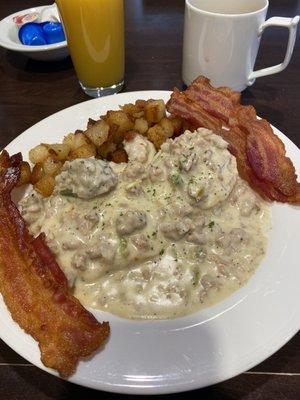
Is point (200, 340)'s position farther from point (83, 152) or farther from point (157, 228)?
point (83, 152)

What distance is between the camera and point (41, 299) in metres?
1.05

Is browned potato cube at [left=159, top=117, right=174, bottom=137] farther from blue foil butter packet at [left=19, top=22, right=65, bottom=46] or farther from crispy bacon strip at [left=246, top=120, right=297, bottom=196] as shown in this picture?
blue foil butter packet at [left=19, top=22, right=65, bottom=46]

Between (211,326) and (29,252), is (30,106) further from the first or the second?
(211,326)

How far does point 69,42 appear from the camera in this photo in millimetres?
1824

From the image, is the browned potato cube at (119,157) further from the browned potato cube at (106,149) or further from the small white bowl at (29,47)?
the small white bowl at (29,47)

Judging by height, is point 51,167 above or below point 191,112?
below

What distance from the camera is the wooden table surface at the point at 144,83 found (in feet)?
3.57

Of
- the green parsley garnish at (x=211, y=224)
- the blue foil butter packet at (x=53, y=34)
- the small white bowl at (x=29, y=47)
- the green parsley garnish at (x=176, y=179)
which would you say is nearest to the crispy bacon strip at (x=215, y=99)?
the green parsley garnish at (x=176, y=179)

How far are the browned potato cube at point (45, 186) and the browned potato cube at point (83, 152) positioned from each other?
12cm

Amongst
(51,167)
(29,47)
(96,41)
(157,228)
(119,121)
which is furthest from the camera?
(29,47)

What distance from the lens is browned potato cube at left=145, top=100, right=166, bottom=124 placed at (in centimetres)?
148

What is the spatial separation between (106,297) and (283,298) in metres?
0.51

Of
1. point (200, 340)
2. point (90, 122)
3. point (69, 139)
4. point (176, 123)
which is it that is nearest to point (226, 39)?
point (176, 123)

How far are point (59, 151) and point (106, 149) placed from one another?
6.9 inches
